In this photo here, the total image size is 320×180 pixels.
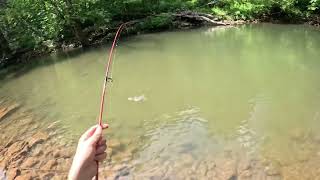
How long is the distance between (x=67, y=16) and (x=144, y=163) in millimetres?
13287

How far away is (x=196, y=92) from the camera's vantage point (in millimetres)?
12133

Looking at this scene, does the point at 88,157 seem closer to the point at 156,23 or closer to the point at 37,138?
the point at 37,138

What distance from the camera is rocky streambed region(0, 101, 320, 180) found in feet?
25.1

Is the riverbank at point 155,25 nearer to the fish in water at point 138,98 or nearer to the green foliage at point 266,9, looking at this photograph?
the green foliage at point 266,9

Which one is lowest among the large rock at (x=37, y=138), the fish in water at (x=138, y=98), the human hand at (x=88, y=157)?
the large rock at (x=37, y=138)

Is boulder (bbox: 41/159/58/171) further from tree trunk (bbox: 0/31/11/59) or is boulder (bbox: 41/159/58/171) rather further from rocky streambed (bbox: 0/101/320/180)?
tree trunk (bbox: 0/31/11/59)

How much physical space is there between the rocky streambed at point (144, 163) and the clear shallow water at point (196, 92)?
157mm

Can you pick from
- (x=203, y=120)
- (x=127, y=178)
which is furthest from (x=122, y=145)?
(x=203, y=120)

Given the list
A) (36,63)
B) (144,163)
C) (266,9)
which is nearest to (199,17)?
(266,9)

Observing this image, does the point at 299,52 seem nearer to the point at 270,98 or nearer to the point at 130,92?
the point at 270,98

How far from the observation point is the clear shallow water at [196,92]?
30.0 feet

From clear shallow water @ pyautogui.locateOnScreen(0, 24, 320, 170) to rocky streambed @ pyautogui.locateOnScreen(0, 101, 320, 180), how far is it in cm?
16

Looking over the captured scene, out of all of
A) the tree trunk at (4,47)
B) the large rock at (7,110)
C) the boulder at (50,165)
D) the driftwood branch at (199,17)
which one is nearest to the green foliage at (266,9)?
the driftwood branch at (199,17)

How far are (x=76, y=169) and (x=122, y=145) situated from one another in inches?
291
